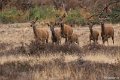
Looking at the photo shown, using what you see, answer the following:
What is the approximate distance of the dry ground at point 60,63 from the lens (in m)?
14.1

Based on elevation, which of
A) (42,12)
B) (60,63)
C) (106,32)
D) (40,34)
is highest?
(60,63)

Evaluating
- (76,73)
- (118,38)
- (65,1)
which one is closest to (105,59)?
(76,73)

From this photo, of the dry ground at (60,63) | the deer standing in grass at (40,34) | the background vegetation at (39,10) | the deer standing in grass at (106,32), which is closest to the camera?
the dry ground at (60,63)

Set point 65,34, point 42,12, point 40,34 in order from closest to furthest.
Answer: point 40,34, point 65,34, point 42,12

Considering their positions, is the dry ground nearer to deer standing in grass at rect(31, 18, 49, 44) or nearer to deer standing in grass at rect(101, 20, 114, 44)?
deer standing in grass at rect(31, 18, 49, 44)

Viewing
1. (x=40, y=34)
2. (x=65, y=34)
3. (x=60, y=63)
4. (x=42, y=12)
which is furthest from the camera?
(x=42, y=12)

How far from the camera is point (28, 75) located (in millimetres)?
14422

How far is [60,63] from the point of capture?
1620cm

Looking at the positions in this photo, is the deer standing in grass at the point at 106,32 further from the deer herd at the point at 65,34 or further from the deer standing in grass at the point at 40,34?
the deer standing in grass at the point at 40,34

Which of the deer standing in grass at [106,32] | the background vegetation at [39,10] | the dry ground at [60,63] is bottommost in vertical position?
the background vegetation at [39,10]

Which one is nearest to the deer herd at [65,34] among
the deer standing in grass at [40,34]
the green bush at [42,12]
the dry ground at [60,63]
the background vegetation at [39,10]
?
the deer standing in grass at [40,34]

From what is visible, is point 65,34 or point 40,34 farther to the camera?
point 65,34

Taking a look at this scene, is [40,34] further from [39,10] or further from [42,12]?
[39,10]

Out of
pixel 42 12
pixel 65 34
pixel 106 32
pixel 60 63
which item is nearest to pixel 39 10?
pixel 42 12
